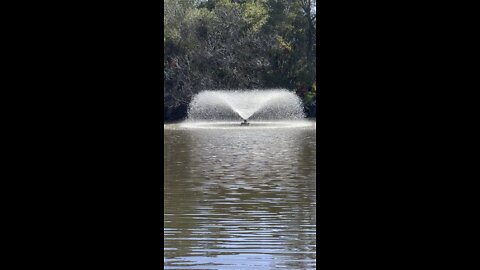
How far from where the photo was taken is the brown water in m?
5.97

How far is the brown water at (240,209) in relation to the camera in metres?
5.97

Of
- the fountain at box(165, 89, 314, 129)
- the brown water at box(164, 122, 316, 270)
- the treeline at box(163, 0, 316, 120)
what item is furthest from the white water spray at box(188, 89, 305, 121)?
the brown water at box(164, 122, 316, 270)

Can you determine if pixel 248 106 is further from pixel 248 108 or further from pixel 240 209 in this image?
pixel 240 209

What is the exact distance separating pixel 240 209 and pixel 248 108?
25.7m

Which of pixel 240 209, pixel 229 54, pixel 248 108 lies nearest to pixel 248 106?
pixel 248 108

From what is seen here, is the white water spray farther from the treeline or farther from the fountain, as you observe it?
the treeline

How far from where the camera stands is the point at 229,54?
3481 centimetres

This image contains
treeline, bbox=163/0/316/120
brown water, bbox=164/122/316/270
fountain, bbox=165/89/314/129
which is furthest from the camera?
treeline, bbox=163/0/316/120

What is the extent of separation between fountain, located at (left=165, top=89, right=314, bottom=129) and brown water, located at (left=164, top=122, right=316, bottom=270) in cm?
1648

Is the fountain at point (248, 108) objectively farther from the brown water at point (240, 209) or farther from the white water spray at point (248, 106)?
the brown water at point (240, 209)
